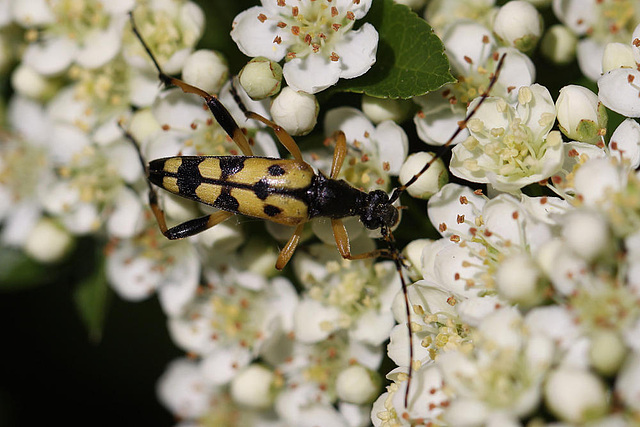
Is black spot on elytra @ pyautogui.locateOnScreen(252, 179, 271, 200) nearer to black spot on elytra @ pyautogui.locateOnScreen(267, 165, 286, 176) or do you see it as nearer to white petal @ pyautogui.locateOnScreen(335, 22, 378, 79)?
black spot on elytra @ pyautogui.locateOnScreen(267, 165, 286, 176)

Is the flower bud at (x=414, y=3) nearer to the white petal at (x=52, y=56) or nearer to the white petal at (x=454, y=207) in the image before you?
the white petal at (x=454, y=207)

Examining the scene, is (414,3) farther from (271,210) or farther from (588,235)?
(588,235)

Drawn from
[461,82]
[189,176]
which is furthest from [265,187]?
[461,82]

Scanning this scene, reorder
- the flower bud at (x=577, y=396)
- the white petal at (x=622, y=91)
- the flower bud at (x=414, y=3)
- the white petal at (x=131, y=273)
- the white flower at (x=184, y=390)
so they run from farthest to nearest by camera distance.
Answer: the white flower at (x=184, y=390) < the white petal at (x=131, y=273) < the flower bud at (x=414, y=3) < the white petal at (x=622, y=91) < the flower bud at (x=577, y=396)

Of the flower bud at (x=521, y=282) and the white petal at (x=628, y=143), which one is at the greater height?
the white petal at (x=628, y=143)

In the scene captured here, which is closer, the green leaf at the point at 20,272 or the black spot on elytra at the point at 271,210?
the black spot on elytra at the point at 271,210

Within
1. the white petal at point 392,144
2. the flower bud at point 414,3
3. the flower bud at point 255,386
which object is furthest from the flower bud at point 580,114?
the flower bud at point 255,386
